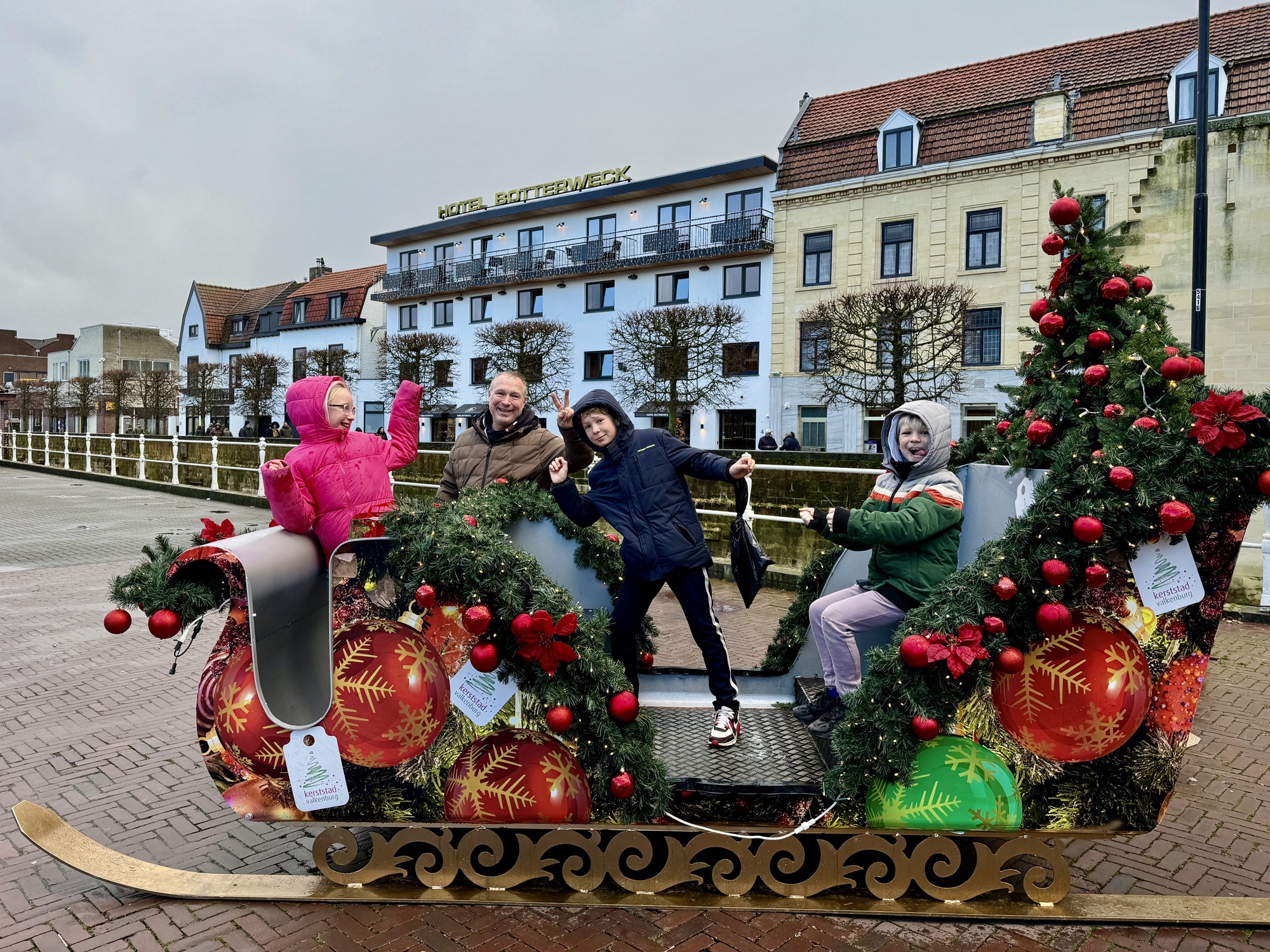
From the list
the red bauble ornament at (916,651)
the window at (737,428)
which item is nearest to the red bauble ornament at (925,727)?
the red bauble ornament at (916,651)

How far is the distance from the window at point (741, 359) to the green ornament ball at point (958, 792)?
83.2ft

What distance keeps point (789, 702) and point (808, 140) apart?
1016 inches

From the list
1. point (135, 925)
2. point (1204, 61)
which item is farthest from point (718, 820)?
point (1204, 61)

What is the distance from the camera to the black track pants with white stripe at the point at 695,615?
3.67m

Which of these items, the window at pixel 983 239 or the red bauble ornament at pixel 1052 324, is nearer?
the red bauble ornament at pixel 1052 324

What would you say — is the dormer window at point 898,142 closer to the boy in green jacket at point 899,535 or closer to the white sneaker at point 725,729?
the boy in green jacket at point 899,535

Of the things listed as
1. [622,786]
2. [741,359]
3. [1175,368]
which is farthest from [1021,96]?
[622,786]

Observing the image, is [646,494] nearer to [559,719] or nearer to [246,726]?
[559,719]

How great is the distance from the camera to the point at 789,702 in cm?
441

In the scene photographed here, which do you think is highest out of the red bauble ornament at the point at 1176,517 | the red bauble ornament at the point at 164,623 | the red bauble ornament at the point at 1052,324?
the red bauble ornament at the point at 1052,324

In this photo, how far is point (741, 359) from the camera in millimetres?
28344

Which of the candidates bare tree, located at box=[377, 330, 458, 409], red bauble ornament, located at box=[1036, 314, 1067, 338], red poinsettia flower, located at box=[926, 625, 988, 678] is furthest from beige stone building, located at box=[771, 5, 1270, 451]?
red poinsettia flower, located at box=[926, 625, 988, 678]

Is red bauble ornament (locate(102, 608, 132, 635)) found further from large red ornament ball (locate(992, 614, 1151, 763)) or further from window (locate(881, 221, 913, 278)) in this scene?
window (locate(881, 221, 913, 278))

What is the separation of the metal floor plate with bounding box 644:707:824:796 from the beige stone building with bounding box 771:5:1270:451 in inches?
607
